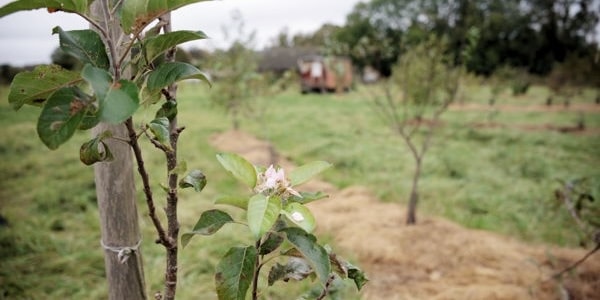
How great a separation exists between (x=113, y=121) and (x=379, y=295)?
2.82m

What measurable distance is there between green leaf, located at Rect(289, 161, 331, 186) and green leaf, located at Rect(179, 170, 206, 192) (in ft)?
0.86

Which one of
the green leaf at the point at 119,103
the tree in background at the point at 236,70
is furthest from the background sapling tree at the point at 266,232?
the tree in background at the point at 236,70

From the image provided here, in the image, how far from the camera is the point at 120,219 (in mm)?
1447

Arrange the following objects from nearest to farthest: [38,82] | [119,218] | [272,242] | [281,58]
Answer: [38,82] < [272,242] < [119,218] < [281,58]

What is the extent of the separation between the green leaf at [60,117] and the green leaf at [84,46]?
11 cm

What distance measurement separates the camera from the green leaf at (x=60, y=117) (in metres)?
0.64

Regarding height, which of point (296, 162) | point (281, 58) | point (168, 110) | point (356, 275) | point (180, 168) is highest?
point (281, 58)

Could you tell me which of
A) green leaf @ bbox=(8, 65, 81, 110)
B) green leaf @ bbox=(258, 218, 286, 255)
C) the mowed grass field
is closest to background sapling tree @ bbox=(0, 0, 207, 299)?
green leaf @ bbox=(8, 65, 81, 110)

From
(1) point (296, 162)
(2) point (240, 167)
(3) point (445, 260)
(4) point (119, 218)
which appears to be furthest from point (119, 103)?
(1) point (296, 162)

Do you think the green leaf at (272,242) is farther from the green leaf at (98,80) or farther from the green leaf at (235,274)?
the green leaf at (98,80)

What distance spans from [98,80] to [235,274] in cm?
60

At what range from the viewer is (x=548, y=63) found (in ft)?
110

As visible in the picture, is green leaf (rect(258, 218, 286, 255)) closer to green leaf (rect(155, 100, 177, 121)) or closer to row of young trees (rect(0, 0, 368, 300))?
row of young trees (rect(0, 0, 368, 300))

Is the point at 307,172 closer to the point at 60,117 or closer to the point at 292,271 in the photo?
the point at 292,271
